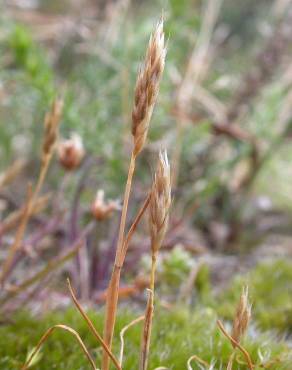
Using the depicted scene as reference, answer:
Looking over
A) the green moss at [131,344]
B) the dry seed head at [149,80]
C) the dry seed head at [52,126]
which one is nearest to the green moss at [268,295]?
the green moss at [131,344]

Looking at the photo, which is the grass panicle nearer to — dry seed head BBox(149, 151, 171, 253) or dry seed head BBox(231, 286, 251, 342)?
dry seed head BBox(149, 151, 171, 253)

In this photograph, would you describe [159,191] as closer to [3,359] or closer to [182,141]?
[3,359]

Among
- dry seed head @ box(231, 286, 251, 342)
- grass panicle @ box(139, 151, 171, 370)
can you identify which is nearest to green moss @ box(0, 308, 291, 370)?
dry seed head @ box(231, 286, 251, 342)

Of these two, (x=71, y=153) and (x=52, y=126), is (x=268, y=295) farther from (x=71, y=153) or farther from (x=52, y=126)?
(x=52, y=126)

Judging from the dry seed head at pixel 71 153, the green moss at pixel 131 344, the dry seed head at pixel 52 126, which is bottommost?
the green moss at pixel 131 344

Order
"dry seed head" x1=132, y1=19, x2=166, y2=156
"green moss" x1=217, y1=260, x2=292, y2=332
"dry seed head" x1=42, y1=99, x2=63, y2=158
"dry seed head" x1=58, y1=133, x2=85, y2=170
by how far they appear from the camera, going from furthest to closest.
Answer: "green moss" x1=217, y1=260, x2=292, y2=332 → "dry seed head" x1=58, y1=133, x2=85, y2=170 → "dry seed head" x1=42, y1=99, x2=63, y2=158 → "dry seed head" x1=132, y1=19, x2=166, y2=156

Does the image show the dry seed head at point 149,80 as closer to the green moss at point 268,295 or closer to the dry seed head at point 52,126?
the dry seed head at point 52,126

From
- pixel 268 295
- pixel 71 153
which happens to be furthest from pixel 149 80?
pixel 268 295
